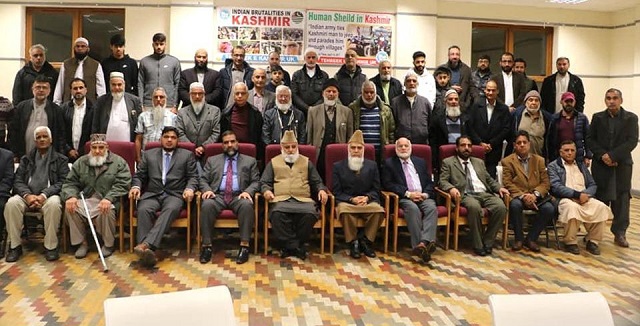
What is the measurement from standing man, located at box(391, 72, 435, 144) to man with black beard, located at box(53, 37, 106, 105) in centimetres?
337

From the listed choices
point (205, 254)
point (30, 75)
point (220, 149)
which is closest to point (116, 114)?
point (220, 149)

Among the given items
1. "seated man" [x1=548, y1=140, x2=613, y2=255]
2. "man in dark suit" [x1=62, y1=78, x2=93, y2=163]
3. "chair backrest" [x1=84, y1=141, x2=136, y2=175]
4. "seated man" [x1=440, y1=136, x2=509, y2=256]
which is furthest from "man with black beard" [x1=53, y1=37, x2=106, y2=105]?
"seated man" [x1=548, y1=140, x2=613, y2=255]

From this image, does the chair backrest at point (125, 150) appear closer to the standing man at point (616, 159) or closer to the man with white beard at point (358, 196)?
the man with white beard at point (358, 196)

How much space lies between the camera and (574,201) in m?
→ 5.57

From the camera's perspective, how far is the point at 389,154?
5668 mm

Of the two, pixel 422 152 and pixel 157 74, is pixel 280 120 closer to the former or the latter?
pixel 422 152

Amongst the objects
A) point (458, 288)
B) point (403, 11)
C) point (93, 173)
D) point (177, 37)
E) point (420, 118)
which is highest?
point (403, 11)

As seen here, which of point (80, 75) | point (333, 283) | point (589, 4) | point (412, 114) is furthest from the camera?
point (589, 4)

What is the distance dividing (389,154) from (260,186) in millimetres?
1390

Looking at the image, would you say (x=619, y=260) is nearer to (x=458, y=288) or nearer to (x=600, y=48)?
(x=458, y=288)

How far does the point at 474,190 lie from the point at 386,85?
64.3 inches

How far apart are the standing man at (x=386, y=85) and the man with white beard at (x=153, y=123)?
2360 millimetres

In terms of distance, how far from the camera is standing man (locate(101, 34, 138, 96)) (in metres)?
6.27

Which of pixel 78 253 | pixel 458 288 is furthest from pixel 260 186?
pixel 458 288
